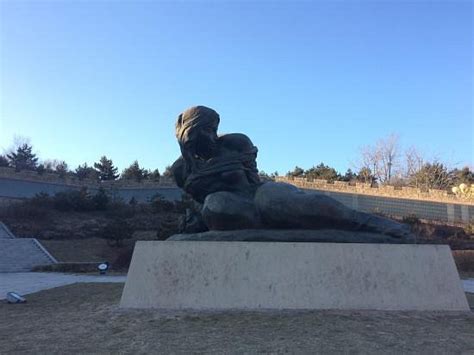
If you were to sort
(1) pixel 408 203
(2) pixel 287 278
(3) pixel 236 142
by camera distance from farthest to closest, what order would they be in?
(1) pixel 408 203 < (3) pixel 236 142 < (2) pixel 287 278

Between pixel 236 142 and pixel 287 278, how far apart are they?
2.12m

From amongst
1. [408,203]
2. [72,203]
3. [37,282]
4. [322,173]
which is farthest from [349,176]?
[37,282]

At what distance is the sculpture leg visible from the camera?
6.17 m

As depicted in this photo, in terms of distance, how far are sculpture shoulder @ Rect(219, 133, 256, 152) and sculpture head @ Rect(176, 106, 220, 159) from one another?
0.14 meters

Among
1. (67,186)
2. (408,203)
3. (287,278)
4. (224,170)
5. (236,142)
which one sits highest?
(67,186)

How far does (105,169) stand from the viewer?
174 ft

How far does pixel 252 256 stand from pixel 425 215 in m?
29.4

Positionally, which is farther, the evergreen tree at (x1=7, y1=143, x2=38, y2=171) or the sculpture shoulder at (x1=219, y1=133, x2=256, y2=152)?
the evergreen tree at (x1=7, y1=143, x2=38, y2=171)

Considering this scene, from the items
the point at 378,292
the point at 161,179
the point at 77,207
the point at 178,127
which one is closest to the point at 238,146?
the point at 178,127

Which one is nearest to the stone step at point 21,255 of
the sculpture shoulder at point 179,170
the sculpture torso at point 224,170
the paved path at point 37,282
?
the paved path at point 37,282

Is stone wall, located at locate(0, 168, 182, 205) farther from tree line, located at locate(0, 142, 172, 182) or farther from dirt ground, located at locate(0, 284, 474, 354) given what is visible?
dirt ground, located at locate(0, 284, 474, 354)

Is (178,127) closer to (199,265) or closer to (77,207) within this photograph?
(199,265)

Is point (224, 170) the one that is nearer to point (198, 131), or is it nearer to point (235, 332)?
point (198, 131)

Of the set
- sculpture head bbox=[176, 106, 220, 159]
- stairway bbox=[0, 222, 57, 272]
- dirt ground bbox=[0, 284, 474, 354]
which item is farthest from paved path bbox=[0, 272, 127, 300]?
sculpture head bbox=[176, 106, 220, 159]
